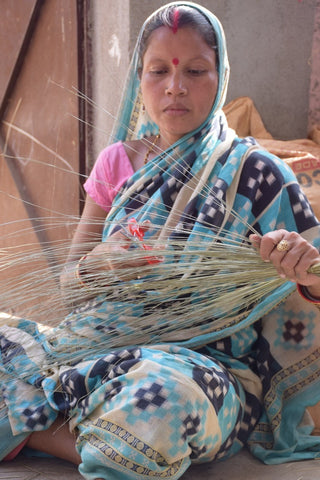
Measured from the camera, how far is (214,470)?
1577 mm

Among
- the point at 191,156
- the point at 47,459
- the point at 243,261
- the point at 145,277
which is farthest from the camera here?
the point at 191,156

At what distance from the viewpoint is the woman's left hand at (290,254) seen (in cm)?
126

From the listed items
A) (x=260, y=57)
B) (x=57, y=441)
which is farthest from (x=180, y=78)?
(x=260, y=57)

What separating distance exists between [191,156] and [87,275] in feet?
1.47

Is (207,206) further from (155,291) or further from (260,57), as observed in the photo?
(260,57)

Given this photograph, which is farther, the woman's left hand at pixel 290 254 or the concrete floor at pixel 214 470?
the concrete floor at pixel 214 470

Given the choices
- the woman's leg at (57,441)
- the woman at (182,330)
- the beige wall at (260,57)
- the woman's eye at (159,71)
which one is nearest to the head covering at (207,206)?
the woman at (182,330)

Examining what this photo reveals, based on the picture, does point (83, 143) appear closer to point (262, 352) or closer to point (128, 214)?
point (128, 214)

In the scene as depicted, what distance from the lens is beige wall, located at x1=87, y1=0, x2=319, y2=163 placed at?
2.51 m

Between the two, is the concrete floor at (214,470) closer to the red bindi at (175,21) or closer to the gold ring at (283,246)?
the gold ring at (283,246)

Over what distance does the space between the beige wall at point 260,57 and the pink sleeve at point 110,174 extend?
529mm

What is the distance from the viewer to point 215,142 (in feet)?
5.62

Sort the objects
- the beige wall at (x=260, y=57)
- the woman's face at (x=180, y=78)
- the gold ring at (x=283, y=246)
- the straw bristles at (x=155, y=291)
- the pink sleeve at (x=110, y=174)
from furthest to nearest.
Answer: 1. the beige wall at (x=260, y=57)
2. the pink sleeve at (x=110, y=174)
3. the woman's face at (x=180, y=78)
4. the straw bristles at (x=155, y=291)
5. the gold ring at (x=283, y=246)

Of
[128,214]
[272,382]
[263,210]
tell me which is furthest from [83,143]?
[272,382]
